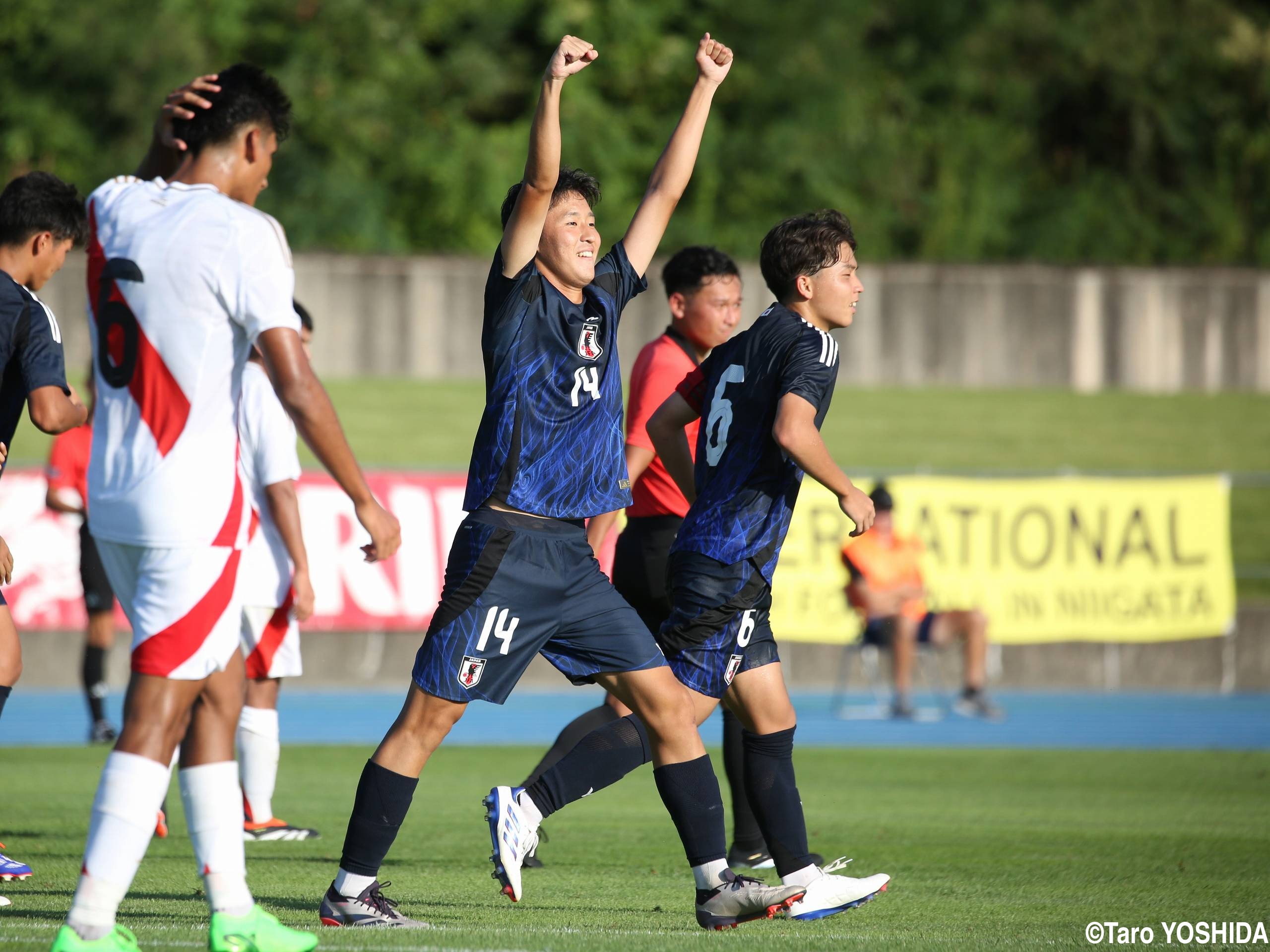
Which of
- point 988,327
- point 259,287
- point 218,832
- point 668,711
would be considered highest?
point 988,327

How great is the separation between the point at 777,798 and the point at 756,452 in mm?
1119

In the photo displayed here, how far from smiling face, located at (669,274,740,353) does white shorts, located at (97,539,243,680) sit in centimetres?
307

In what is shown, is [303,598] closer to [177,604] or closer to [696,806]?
[696,806]

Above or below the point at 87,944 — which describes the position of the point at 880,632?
below

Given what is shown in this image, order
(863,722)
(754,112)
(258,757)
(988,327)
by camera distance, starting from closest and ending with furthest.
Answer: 1. (258,757)
2. (863,722)
3. (988,327)
4. (754,112)

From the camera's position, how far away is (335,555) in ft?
48.1

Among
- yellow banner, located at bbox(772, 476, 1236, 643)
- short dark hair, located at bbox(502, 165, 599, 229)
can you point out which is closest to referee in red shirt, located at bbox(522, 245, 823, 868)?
short dark hair, located at bbox(502, 165, 599, 229)

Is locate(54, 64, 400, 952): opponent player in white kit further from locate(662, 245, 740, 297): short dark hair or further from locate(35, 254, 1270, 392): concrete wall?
locate(35, 254, 1270, 392): concrete wall

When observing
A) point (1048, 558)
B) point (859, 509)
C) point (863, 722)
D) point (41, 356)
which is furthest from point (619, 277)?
point (1048, 558)

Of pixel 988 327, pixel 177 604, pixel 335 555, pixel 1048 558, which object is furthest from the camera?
pixel 988 327

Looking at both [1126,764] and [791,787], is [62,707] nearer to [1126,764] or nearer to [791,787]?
[1126,764]

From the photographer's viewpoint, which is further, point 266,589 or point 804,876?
point 266,589

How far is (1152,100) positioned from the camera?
4172cm

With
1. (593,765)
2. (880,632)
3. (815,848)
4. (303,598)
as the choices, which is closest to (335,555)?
(880,632)
